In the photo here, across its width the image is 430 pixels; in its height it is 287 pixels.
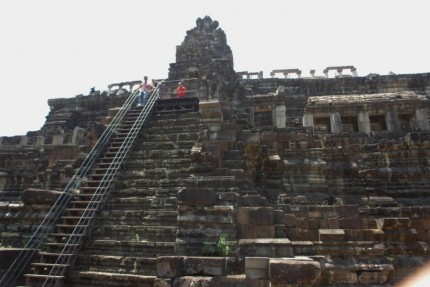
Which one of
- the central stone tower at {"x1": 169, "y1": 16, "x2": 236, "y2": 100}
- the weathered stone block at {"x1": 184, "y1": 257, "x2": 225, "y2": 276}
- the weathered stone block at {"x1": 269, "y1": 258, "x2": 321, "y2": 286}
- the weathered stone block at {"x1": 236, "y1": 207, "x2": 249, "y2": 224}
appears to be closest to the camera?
the weathered stone block at {"x1": 269, "y1": 258, "x2": 321, "y2": 286}

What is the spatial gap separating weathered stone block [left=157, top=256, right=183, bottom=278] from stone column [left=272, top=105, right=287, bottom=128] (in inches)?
634

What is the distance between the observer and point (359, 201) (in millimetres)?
10359

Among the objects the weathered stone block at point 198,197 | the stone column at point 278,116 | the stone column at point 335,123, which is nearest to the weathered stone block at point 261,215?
the weathered stone block at point 198,197

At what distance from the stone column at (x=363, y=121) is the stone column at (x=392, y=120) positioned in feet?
3.47

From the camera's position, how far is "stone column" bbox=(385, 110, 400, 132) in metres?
17.8

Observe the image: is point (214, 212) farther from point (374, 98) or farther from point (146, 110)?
point (374, 98)

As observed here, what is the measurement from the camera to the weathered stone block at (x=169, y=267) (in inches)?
229

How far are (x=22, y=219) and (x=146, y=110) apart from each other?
5338 millimetres

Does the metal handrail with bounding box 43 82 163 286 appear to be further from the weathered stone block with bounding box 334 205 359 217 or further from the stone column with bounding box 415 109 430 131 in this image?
the stone column with bounding box 415 109 430 131

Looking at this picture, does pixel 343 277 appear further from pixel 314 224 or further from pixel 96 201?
pixel 96 201

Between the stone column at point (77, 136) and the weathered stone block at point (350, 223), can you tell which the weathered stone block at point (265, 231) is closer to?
the weathered stone block at point (350, 223)

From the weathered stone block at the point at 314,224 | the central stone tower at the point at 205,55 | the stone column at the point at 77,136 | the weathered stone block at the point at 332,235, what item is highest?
the central stone tower at the point at 205,55

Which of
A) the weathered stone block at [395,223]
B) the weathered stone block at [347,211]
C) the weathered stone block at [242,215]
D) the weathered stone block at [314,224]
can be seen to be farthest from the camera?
the weathered stone block at [347,211]

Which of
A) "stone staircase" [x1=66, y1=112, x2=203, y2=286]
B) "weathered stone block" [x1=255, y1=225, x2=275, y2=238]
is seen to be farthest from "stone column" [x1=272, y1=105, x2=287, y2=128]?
"weathered stone block" [x1=255, y1=225, x2=275, y2=238]
